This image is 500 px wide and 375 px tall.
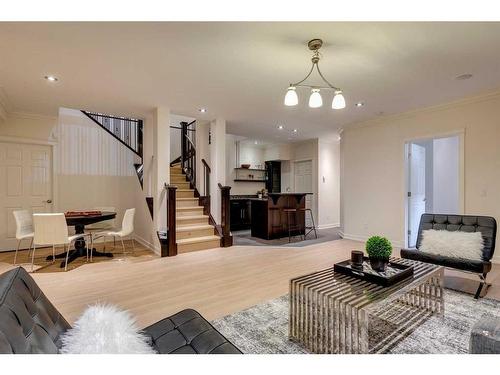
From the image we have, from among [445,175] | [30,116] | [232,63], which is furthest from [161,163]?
[445,175]

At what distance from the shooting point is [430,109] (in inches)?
178

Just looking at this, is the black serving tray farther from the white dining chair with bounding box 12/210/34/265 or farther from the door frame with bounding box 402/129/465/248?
the white dining chair with bounding box 12/210/34/265

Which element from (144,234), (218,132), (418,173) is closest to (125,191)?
(144,234)

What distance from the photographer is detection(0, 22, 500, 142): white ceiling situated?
2.28 m

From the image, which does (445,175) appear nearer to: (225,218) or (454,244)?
(454,244)

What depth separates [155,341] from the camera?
1.32 m

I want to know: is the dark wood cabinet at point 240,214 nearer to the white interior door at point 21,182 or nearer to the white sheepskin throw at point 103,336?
the white interior door at point 21,182

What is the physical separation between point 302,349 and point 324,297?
439 millimetres

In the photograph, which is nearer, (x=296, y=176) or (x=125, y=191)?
(x=125, y=191)

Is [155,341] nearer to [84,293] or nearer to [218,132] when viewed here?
[84,293]

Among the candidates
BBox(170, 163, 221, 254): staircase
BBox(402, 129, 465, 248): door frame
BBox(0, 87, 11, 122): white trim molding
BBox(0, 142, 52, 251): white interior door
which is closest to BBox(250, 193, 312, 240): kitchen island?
BBox(170, 163, 221, 254): staircase

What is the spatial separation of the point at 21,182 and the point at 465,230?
726 cm

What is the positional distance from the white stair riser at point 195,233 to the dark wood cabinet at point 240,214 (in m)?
2.01

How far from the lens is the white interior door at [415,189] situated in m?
4.93
